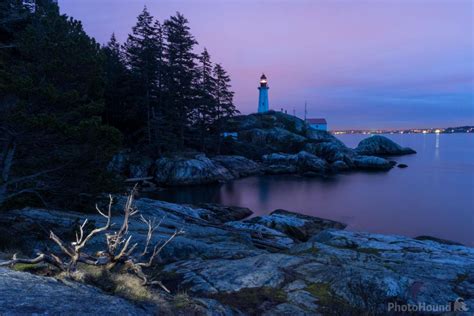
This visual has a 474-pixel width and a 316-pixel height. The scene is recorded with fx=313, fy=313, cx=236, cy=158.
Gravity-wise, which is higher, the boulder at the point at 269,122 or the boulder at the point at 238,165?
the boulder at the point at 269,122

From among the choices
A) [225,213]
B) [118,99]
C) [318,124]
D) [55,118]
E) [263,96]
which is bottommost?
[225,213]

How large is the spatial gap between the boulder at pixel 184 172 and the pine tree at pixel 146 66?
15.4 feet

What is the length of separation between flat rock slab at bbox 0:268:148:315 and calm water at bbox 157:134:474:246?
81.6 feet

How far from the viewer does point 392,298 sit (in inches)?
287

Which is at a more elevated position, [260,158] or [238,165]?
[260,158]

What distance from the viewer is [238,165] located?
53938 mm

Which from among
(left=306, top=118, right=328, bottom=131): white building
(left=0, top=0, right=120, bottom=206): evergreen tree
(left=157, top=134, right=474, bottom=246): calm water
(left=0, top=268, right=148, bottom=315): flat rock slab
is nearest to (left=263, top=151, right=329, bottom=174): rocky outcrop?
(left=157, top=134, right=474, bottom=246): calm water

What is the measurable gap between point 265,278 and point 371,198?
34.9 metres

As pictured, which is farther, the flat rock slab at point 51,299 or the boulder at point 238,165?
the boulder at point 238,165

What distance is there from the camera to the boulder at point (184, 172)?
1703 inches

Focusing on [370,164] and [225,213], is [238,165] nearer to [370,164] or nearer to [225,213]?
[225,213]

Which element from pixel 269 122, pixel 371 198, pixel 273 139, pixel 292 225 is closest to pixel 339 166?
pixel 273 139

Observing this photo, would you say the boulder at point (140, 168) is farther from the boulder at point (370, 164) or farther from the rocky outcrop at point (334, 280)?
the boulder at point (370, 164)

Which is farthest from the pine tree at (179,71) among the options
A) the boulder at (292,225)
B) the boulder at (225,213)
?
the boulder at (292,225)
